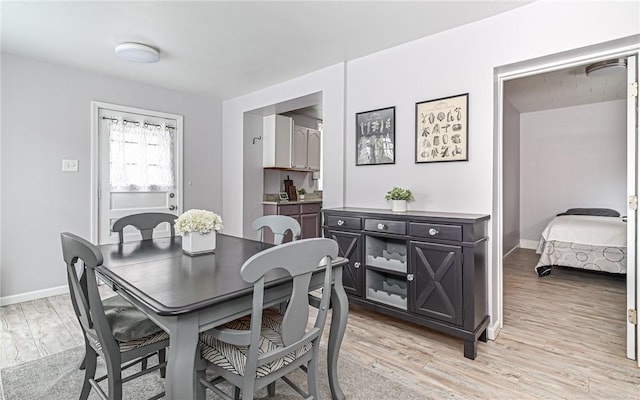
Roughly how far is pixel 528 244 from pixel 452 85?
16.2ft

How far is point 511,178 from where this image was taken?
5824 millimetres

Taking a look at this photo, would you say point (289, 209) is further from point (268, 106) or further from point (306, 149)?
point (268, 106)

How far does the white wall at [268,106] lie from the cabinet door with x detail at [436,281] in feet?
3.97

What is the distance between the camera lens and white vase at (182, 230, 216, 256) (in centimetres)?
186

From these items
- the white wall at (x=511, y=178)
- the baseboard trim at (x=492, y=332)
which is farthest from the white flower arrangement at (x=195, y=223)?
the white wall at (x=511, y=178)

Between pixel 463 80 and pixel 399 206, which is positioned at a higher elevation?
pixel 463 80

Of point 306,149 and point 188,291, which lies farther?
point 306,149

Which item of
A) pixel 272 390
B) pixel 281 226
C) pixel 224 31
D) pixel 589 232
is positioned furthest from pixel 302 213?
pixel 589 232

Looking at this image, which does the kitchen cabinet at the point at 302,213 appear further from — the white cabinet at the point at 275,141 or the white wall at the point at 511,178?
the white wall at the point at 511,178

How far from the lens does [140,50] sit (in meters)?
2.93

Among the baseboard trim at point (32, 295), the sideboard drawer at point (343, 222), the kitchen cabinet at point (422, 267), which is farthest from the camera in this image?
the baseboard trim at point (32, 295)

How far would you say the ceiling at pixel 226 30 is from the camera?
2.36 m

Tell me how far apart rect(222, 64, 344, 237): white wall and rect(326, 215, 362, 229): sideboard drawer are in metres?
0.43

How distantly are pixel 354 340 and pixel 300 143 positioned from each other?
11.8ft
